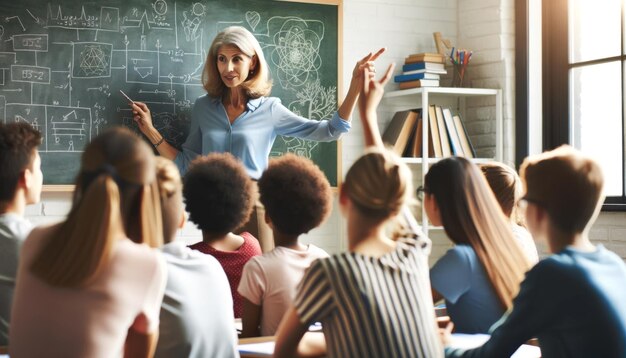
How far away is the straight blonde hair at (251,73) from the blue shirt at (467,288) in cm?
224

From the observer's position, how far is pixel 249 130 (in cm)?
412

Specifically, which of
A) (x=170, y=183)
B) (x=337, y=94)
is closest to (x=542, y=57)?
(x=337, y=94)

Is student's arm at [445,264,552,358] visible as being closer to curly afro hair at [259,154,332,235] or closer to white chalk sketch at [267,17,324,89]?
curly afro hair at [259,154,332,235]

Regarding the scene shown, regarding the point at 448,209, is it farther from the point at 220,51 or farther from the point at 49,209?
the point at 49,209

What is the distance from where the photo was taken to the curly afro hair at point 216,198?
2.46 metres

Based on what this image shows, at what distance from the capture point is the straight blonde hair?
409 cm

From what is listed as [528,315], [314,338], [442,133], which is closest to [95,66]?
[442,133]

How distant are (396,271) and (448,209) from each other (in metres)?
0.48

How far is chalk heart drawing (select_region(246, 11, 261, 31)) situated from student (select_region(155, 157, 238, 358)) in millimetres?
2898

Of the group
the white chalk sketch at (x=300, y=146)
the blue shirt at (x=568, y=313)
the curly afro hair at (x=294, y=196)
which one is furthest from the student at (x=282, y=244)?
the white chalk sketch at (x=300, y=146)

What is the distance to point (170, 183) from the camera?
1.87 meters

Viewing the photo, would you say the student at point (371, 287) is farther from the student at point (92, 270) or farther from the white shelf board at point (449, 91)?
the white shelf board at point (449, 91)

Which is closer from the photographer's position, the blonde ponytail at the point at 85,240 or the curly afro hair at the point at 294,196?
the blonde ponytail at the point at 85,240

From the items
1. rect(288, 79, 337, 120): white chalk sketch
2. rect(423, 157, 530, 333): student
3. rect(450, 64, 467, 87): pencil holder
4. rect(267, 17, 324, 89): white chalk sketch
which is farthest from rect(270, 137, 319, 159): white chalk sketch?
rect(423, 157, 530, 333): student
